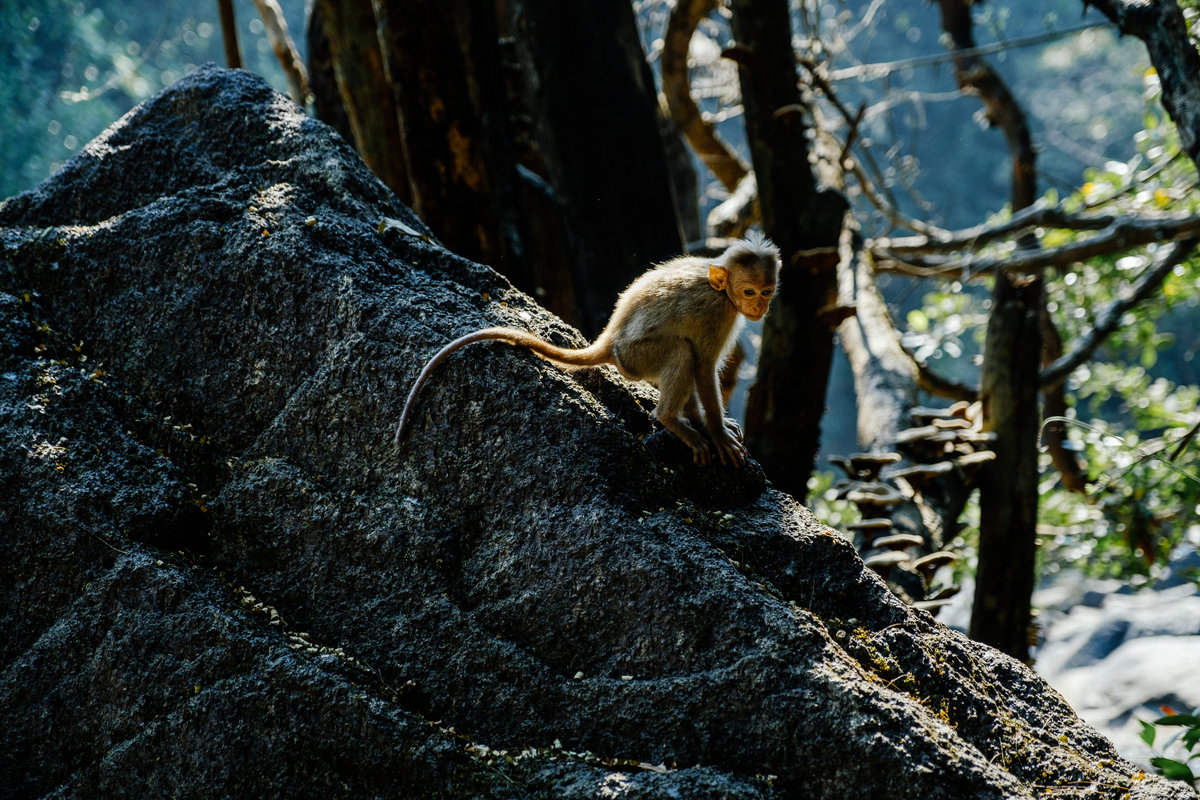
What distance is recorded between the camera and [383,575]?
243 centimetres

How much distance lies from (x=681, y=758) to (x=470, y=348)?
4.23 ft

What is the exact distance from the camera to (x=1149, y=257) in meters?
7.34

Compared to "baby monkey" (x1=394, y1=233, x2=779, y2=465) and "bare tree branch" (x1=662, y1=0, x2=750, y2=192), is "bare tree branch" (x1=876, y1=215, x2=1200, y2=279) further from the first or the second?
"baby monkey" (x1=394, y1=233, x2=779, y2=465)

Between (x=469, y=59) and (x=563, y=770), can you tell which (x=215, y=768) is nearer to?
(x=563, y=770)

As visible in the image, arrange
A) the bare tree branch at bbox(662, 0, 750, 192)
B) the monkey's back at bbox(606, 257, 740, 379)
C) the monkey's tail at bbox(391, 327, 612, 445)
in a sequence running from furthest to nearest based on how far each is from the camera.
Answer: the bare tree branch at bbox(662, 0, 750, 192) → the monkey's back at bbox(606, 257, 740, 379) → the monkey's tail at bbox(391, 327, 612, 445)

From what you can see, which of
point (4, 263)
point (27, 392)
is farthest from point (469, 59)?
point (27, 392)

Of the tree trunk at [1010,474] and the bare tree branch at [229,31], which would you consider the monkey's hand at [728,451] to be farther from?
the bare tree branch at [229,31]

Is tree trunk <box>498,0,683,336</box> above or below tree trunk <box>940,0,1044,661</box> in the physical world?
above

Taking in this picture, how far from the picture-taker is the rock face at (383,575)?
2.11 m

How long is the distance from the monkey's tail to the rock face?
0.17 ft

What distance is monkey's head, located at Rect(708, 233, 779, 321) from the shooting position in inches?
133

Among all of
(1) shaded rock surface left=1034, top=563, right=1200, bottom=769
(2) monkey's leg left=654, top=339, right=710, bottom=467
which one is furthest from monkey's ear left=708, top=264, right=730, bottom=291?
(1) shaded rock surface left=1034, top=563, right=1200, bottom=769

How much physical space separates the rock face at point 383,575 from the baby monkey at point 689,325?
251 mm

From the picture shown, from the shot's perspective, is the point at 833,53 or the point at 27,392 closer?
the point at 27,392
